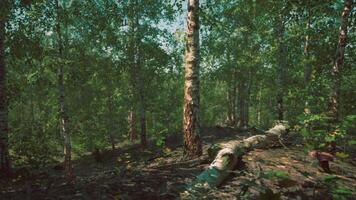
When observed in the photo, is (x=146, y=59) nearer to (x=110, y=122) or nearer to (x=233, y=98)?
(x=110, y=122)

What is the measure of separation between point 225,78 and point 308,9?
61.9 ft

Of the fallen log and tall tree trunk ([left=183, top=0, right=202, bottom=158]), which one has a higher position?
tall tree trunk ([left=183, top=0, right=202, bottom=158])

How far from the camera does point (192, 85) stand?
8.92m

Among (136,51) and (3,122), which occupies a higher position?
(136,51)

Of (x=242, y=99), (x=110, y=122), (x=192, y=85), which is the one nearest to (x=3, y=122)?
(x=192, y=85)

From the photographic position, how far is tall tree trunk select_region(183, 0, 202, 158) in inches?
351

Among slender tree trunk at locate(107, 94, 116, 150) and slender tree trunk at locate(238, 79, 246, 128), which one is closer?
slender tree trunk at locate(107, 94, 116, 150)

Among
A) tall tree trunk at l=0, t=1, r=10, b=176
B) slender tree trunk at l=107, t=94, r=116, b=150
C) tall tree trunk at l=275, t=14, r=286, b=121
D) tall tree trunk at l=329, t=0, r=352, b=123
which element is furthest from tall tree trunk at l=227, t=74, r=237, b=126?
tall tree trunk at l=0, t=1, r=10, b=176

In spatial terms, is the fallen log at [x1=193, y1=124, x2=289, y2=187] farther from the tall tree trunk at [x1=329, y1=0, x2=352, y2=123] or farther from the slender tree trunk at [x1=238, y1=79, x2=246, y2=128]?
the slender tree trunk at [x1=238, y1=79, x2=246, y2=128]

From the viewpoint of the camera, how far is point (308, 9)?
10062 mm

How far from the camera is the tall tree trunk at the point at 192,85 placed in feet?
29.2

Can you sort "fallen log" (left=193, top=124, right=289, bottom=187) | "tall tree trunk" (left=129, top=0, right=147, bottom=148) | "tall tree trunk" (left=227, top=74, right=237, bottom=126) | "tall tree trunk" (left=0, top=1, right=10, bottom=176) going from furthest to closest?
"tall tree trunk" (left=227, top=74, right=237, bottom=126) < "tall tree trunk" (left=129, top=0, right=147, bottom=148) < "tall tree trunk" (left=0, top=1, right=10, bottom=176) < "fallen log" (left=193, top=124, right=289, bottom=187)

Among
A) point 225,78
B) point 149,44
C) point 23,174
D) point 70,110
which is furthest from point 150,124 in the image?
point 23,174

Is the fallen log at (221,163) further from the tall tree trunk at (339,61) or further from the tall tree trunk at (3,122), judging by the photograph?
the tall tree trunk at (3,122)
